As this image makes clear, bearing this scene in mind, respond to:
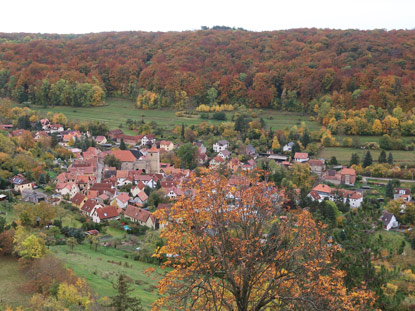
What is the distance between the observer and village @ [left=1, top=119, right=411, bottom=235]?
28672 mm

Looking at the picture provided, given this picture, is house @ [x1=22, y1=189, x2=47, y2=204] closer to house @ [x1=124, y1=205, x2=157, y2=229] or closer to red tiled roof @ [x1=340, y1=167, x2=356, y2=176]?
house @ [x1=124, y1=205, x2=157, y2=229]

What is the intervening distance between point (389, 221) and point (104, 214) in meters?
19.3

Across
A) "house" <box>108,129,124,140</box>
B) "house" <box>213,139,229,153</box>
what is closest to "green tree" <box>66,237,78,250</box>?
"house" <box>213,139,229,153</box>

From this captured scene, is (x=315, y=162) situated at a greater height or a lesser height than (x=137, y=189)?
greater

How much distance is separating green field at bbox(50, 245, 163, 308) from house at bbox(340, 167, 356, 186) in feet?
69.2

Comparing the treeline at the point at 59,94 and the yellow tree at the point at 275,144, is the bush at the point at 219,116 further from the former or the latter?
the treeline at the point at 59,94

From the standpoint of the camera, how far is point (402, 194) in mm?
32188

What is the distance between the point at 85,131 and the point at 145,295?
3748 cm

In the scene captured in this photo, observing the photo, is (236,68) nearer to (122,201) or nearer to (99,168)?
(99,168)

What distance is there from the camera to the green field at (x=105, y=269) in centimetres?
1673

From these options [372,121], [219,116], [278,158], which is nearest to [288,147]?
[278,158]

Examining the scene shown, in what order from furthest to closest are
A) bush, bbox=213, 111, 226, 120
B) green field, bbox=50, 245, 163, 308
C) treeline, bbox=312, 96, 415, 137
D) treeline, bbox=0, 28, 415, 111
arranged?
1. treeline, bbox=0, 28, 415, 111
2. bush, bbox=213, 111, 226, 120
3. treeline, bbox=312, 96, 415, 137
4. green field, bbox=50, 245, 163, 308

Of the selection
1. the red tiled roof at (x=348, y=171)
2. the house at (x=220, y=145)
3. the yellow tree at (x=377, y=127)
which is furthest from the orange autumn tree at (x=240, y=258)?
the yellow tree at (x=377, y=127)

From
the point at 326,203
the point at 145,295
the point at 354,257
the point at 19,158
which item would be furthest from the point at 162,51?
the point at 354,257
